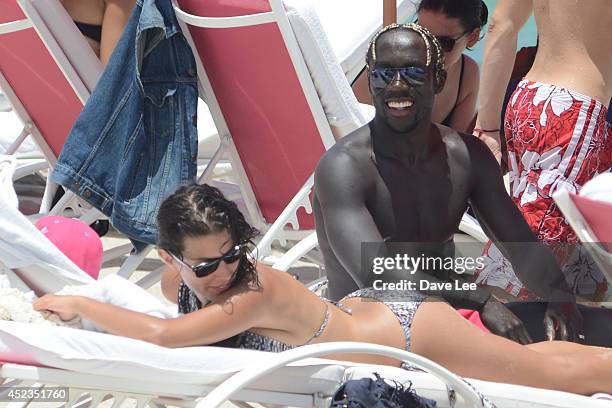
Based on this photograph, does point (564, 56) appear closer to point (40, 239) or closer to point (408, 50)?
point (408, 50)

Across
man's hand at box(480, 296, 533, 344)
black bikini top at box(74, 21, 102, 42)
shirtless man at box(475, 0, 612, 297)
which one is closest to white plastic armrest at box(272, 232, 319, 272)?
shirtless man at box(475, 0, 612, 297)

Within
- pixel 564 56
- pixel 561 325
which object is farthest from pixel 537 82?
pixel 561 325

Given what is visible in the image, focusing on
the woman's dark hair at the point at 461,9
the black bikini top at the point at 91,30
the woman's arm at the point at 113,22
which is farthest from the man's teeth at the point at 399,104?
the black bikini top at the point at 91,30

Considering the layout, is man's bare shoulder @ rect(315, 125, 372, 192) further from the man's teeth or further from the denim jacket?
the denim jacket

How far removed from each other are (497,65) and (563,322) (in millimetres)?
1371

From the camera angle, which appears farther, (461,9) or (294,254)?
(461,9)

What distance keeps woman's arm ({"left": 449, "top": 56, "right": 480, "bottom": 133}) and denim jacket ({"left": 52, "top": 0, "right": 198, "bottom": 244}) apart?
109cm

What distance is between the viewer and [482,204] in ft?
10.2

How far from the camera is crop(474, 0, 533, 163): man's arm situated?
4055mm

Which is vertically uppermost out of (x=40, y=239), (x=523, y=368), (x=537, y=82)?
(x=537, y=82)

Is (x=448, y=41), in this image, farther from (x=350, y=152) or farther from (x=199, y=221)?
(x=199, y=221)

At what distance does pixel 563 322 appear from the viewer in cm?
299

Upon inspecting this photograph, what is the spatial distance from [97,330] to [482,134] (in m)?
1.91

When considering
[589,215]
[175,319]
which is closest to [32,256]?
[175,319]
